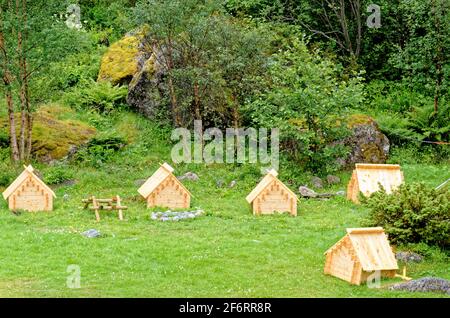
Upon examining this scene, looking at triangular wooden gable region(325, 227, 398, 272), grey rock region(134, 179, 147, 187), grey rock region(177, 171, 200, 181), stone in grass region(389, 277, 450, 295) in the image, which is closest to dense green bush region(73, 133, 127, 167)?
grey rock region(134, 179, 147, 187)

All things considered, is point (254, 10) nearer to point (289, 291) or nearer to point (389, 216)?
point (389, 216)

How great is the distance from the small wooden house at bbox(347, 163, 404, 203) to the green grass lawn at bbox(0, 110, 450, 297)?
0.68 metres

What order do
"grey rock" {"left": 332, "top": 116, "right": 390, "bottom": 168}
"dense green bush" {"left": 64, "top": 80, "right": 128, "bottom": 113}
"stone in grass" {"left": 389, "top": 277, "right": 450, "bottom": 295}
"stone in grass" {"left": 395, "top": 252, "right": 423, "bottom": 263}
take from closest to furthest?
"stone in grass" {"left": 389, "top": 277, "right": 450, "bottom": 295}
"stone in grass" {"left": 395, "top": 252, "right": 423, "bottom": 263}
"grey rock" {"left": 332, "top": 116, "right": 390, "bottom": 168}
"dense green bush" {"left": 64, "top": 80, "right": 128, "bottom": 113}

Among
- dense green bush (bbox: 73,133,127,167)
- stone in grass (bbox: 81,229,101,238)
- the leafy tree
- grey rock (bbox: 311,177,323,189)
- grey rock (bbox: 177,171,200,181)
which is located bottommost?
stone in grass (bbox: 81,229,101,238)

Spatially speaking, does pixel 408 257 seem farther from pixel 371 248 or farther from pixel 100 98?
pixel 100 98

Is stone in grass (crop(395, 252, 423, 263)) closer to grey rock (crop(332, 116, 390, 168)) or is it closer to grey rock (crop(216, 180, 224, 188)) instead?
grey rock (crop(216, 180, 224, 188))

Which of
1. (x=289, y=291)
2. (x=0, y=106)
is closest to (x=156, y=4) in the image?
(x=0, y=106)

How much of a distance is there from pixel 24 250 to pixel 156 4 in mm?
13888

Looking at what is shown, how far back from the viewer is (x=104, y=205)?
24.5m

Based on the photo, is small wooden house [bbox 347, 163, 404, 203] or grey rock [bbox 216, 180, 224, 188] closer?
small wooden house [bbox 347, 163, 404, 203]

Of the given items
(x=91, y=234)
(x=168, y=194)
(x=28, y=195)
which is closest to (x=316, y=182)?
(x=168, y=194)

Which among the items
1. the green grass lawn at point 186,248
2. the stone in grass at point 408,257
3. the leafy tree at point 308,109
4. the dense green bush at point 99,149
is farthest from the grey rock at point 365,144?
the stone in grass at point 408,257

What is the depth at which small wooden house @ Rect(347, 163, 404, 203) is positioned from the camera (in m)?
25.7

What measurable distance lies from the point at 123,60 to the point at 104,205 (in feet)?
45.1
